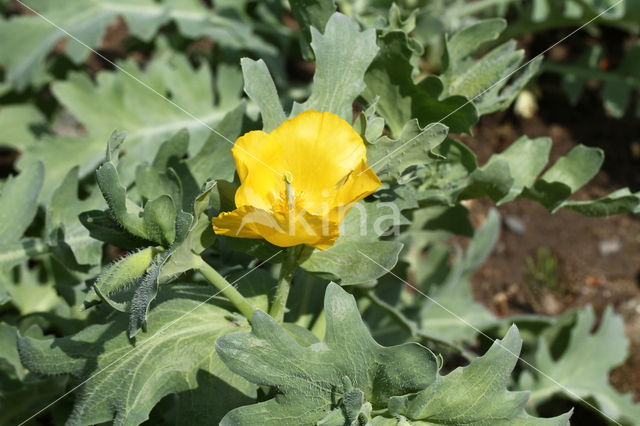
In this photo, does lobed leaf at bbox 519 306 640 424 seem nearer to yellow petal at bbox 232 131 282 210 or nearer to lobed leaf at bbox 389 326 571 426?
lobed leaf at bbox 389 326 571 426

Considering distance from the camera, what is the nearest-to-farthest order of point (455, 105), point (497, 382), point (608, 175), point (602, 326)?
point (497, 382), point (455, 105), point (602, 326), point (608, 175)

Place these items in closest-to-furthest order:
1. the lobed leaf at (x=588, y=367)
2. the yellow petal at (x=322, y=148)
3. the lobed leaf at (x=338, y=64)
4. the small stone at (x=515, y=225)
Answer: the yellow petal at (x=322, y=148)
the lobed leaf at (x=338, y=64)
the lobed leaf at (x=588, y=367)
the small stone at (x=515, y=225)

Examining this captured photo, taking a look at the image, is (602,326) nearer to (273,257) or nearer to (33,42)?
(273,257)

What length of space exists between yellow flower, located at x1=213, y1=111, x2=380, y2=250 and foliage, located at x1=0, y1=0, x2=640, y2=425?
75 millimetres

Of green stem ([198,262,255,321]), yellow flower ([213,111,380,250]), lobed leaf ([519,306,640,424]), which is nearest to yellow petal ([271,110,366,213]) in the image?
yellow flower ([213,111,380,250])

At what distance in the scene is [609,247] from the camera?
3281 millimetres

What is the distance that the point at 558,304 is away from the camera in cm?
316

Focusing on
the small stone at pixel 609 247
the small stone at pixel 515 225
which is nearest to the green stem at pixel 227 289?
the small stone at pixel 515 225

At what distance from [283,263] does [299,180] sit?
19cm

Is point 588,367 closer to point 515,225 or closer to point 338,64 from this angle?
point 515,225

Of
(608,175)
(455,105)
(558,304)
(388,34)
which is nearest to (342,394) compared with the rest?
(455,105)

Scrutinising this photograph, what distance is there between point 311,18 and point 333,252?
23.2 inches

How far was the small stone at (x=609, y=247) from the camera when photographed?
327cm

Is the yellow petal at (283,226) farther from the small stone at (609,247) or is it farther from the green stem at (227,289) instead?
the small stone at (609,247)
